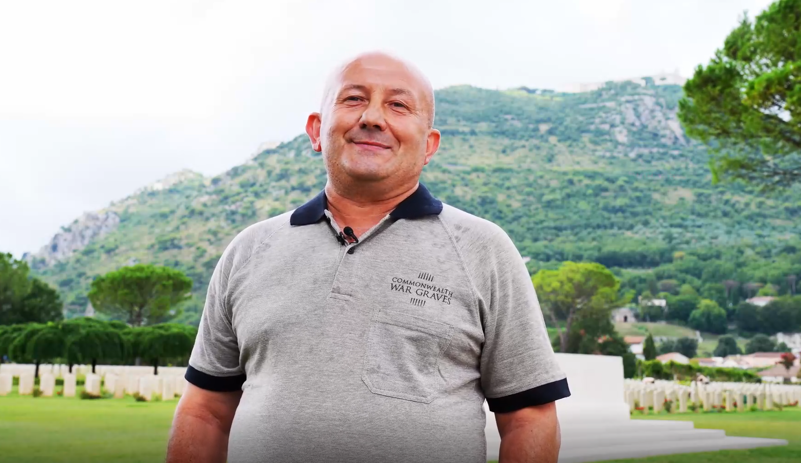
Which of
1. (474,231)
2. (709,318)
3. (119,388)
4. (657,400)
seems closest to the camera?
(474,231)

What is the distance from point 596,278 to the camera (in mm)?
52125

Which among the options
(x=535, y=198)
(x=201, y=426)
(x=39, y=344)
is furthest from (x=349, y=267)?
(x=535, y=198)

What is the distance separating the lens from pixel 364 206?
1.58 metres

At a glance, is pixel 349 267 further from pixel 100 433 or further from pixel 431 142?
pixel 100 433

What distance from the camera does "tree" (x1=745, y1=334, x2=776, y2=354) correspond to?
62.3m

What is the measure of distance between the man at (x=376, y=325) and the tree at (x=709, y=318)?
6842cm

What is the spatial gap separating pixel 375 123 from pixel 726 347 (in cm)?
6629

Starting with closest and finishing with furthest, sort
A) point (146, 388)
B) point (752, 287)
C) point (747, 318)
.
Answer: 1. point (146, 388)
2. point (747, 318)
3. point (752, 287)

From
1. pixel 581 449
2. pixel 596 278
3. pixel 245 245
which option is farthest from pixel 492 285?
pixel 596 278

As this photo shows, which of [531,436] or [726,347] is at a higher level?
[531,436]

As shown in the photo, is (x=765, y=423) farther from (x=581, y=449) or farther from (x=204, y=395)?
(x=204, y=395)

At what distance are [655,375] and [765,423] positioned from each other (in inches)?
638

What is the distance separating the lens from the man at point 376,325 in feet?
4.57

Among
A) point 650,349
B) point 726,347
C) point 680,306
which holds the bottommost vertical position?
point 726,347
